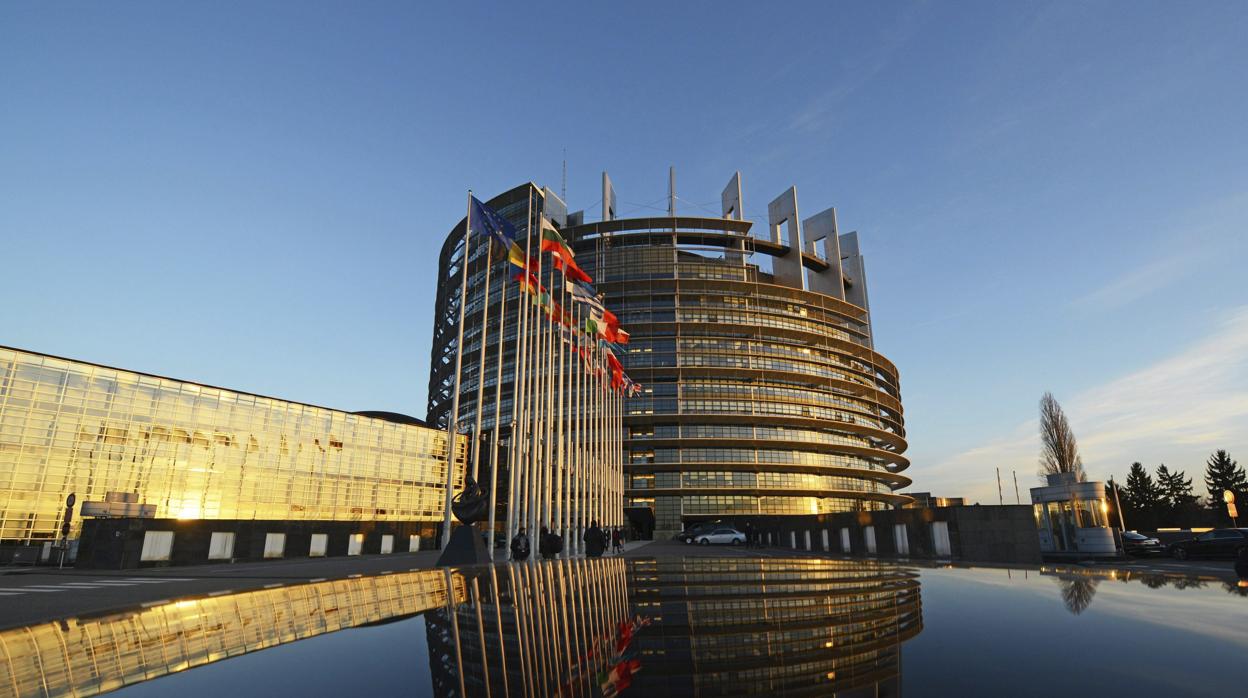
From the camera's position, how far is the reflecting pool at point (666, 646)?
384cm

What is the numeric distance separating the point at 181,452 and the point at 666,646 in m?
43.9

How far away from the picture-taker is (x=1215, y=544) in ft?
80.2

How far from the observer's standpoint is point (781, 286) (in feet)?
275

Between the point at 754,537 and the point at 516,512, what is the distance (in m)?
25.8

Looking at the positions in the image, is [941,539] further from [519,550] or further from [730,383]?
[730,383]

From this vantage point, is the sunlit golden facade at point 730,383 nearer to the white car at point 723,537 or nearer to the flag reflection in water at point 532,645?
the white car at point 723,537

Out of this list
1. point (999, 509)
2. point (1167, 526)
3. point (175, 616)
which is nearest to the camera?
point (175, 616)

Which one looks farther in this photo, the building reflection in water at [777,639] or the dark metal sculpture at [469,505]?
the dark metal sculpture at [469,505]

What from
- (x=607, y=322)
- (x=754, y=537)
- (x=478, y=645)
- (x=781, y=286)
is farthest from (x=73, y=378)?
(x=781, y=286)

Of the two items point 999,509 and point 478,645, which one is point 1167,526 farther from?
point 478,645

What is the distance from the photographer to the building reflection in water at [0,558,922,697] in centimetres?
398

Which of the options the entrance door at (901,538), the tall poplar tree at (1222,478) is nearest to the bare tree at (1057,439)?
the tall poplar tree at (1222,478)

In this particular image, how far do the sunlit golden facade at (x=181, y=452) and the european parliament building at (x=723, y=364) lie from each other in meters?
Answer: 26.7

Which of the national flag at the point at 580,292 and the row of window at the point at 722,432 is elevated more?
the national flag at the point at 580,292
